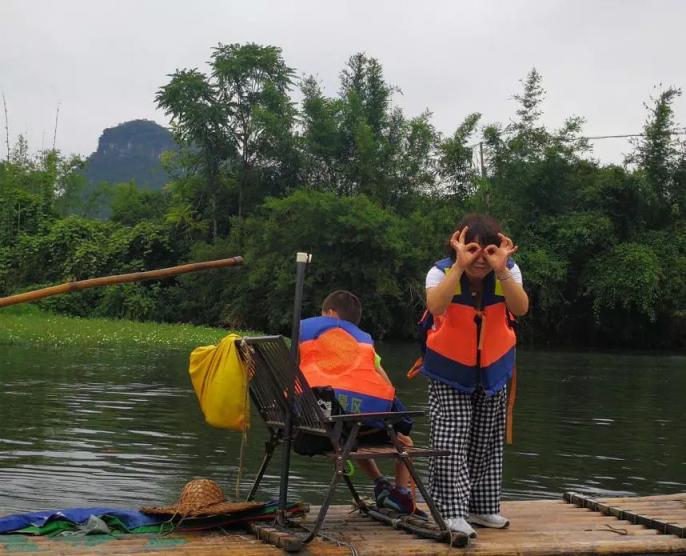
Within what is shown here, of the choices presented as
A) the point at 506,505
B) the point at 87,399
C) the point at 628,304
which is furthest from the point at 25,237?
the point at 506,505

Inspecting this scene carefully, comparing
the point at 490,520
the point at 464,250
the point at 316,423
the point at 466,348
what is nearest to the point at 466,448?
the point at 490,520

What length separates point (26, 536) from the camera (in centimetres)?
443

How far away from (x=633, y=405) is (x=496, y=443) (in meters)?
11.3

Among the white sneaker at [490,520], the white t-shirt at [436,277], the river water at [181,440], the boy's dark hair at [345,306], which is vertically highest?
the white t-shirt at [436,277]

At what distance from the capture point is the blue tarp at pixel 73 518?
4.56 metres

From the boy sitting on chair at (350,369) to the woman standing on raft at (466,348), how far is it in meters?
0.29

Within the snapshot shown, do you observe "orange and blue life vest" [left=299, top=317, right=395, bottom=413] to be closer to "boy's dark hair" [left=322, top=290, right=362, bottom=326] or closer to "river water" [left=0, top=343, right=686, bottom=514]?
"boy's dark hair" [left=322, top=290, right=362, bottom=326]

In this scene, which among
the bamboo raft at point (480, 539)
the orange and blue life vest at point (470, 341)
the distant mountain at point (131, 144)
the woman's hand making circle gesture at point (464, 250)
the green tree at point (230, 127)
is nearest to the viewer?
the bamboo raft at point (480, 539)

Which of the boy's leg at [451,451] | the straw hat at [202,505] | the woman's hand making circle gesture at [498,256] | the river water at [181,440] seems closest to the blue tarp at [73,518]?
the straw hat at [202,505]

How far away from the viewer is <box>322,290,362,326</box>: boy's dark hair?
5.16m

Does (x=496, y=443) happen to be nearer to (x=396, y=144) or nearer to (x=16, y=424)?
(x=16, y=424)

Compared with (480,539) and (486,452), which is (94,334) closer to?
(486,452)

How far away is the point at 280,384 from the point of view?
4.84 metres

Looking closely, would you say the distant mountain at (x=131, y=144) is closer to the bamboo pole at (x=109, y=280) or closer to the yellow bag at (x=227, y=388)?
the yellow bag at (x=227, y=388)
